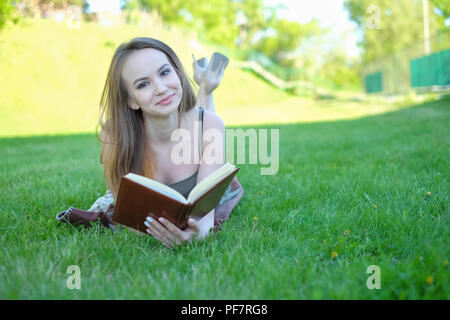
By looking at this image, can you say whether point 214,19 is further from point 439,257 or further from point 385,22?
point 439,257

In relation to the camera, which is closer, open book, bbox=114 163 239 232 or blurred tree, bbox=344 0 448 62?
open book, bbox=114 163 239 232

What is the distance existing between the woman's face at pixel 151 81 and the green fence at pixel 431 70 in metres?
11.1

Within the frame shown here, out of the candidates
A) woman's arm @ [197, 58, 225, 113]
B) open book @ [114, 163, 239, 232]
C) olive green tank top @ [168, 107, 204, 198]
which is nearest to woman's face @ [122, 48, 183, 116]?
olive green tank top @ [168, 107, 204, 198]

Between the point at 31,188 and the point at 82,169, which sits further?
the point at 82,169

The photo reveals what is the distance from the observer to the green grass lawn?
1.51 m

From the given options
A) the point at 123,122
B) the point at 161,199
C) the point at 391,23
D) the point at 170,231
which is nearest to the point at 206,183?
the point at 161,199

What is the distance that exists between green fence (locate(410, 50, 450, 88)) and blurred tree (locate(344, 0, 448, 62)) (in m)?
15.9

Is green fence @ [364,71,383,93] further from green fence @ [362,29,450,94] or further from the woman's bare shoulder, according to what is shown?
the woman's bare shoulder

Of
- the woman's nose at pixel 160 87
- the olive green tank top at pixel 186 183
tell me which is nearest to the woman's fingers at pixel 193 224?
the olive green tank top at pixel 186 183

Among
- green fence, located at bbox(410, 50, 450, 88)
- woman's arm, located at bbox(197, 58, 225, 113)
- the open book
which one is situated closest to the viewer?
the open book

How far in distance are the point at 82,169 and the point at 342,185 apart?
119 inches

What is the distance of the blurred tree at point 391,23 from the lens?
90.7ft
